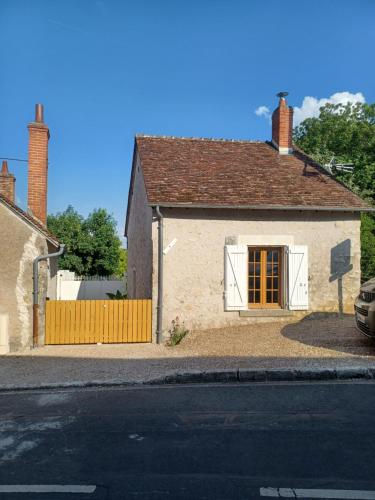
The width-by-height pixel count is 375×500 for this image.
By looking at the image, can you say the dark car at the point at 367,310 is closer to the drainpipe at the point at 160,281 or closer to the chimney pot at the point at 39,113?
the drainpipe at the point at 160,281

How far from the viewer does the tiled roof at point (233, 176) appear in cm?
1041

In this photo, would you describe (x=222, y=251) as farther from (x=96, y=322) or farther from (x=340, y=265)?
(x=96, y=322)

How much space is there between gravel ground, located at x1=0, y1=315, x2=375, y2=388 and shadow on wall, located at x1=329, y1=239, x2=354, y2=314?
96 cm

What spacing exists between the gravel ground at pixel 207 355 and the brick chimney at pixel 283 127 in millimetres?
6492

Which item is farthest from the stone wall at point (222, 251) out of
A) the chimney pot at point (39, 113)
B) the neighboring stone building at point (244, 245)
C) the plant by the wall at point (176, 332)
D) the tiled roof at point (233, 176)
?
the chimney pot at point (39, 113)

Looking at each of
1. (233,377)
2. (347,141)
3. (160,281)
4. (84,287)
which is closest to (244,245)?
(160,281)

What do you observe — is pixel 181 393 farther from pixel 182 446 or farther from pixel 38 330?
pixel 38 330

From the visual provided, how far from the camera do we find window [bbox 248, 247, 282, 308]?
10695 millimetres

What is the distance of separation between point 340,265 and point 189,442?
321 inches

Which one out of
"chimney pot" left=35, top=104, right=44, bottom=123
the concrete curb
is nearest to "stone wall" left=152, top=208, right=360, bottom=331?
the concrete curb

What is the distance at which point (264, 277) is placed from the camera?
423 inches

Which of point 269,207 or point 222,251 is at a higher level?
point 269,207

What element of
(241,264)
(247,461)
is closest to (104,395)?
(247,461)

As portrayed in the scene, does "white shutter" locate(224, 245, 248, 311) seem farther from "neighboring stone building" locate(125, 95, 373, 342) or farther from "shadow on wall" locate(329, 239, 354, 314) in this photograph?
"shadow on wall" locate(329, 239, 354, 314)
